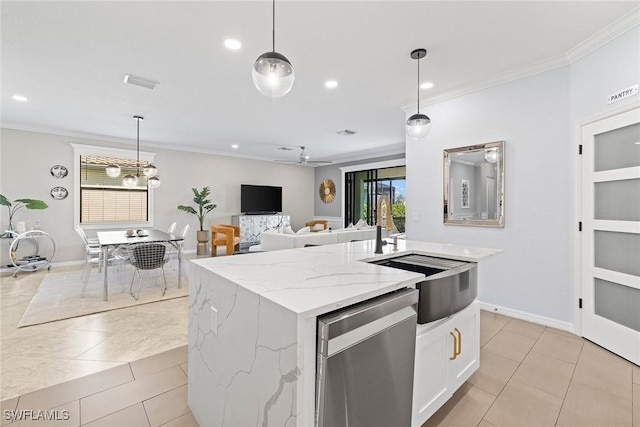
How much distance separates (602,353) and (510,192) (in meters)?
1.62

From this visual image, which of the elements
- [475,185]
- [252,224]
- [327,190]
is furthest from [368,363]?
[327,190]

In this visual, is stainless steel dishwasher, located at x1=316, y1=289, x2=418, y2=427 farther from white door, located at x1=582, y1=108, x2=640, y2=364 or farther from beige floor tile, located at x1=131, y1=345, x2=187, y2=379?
white door, located at x1=582, y1=108, x2=640, y2=364

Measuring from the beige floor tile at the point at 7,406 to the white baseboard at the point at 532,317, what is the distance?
162 inches

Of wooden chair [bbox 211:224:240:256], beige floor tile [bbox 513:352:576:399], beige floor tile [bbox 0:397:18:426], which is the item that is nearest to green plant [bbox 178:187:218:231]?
wooden chair [bbox 211:224:240:256]

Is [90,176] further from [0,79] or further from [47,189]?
[0,79]

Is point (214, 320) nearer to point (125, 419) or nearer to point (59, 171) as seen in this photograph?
point (125, 419)

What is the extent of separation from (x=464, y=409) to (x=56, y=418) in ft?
7.93

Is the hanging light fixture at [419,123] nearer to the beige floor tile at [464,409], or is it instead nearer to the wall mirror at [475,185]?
the wall mirror at [475,185]

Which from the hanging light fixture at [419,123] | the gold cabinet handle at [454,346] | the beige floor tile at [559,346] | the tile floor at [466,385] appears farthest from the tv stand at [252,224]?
the gold cabinet handle at [454,346]

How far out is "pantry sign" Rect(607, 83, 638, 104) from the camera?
2.28 metres

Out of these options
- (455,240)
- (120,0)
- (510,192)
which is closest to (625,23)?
(510,192)

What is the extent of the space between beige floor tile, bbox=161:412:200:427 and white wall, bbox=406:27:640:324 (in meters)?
3.18

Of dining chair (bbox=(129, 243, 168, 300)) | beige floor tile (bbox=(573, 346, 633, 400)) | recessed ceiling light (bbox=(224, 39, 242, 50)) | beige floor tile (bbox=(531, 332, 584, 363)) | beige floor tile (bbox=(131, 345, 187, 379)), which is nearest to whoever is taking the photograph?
beige floor tile (bbox=(573, 346, 633, 400))

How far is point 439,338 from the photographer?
5.07 feet
